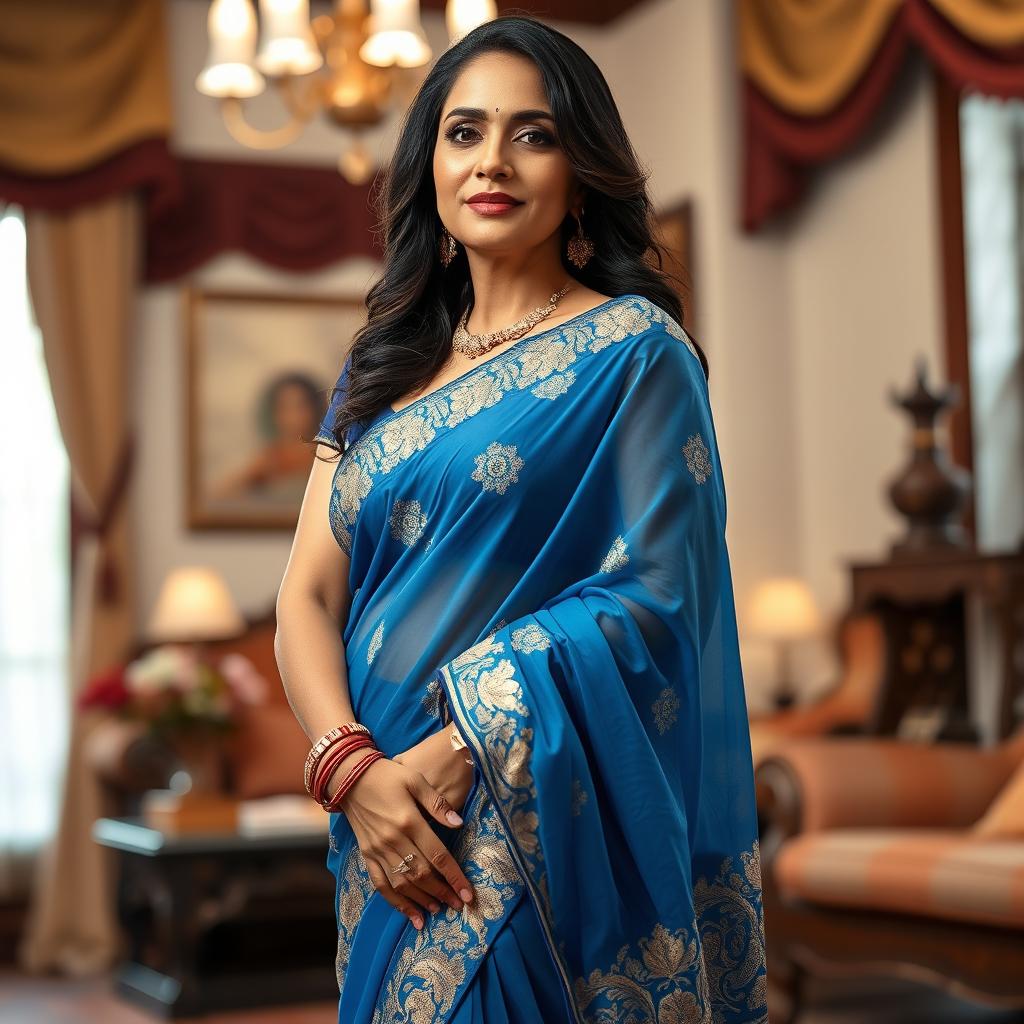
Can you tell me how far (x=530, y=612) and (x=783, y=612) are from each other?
4.88 metres

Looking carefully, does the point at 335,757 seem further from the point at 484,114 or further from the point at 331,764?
the point at 484,114

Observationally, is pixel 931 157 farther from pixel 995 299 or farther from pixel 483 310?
pixel 483 310

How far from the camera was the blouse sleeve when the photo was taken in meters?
1.81

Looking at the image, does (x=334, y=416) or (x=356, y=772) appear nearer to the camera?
(x=356, y=772)

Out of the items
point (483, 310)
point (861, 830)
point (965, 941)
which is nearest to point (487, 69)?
point (483, 310)

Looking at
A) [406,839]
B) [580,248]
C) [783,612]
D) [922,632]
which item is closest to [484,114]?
[580,248]

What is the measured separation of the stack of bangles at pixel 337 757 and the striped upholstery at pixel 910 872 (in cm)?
254

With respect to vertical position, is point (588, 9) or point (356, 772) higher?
point (588, 9)

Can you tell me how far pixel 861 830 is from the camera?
14.9 feet

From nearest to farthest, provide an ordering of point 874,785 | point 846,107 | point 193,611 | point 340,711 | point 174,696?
point 340,711
point 874,785
point 174,696
point 846,107
point 193,611

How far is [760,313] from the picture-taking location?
6.97 meters

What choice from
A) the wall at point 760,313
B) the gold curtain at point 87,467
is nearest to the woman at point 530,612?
the wall at point 760,313

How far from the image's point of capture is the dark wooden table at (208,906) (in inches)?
207

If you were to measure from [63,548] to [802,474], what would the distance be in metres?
3.04
